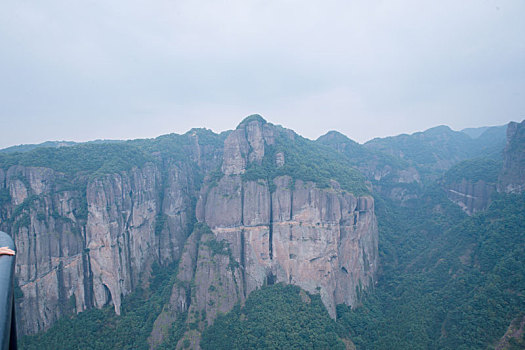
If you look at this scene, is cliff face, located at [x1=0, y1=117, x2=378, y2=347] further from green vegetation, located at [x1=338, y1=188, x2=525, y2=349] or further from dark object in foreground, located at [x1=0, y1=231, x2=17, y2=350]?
dark object in foreground, located at [x1=0, y1=231, x2=17, y2=350]

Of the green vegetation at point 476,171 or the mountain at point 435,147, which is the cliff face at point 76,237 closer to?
the green vegetation at point 476,171

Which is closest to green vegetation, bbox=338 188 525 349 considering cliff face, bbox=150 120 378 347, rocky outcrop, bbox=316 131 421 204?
cliff face, bbox=150 120 378 347

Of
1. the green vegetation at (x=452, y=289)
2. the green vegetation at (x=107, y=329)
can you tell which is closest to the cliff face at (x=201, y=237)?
the green vegetation at (x=107, y=329)

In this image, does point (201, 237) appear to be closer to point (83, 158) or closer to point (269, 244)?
point (269, 244)

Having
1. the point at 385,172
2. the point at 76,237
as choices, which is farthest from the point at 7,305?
the point at 385,172

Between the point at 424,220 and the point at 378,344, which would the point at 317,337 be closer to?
the point at 378,344
